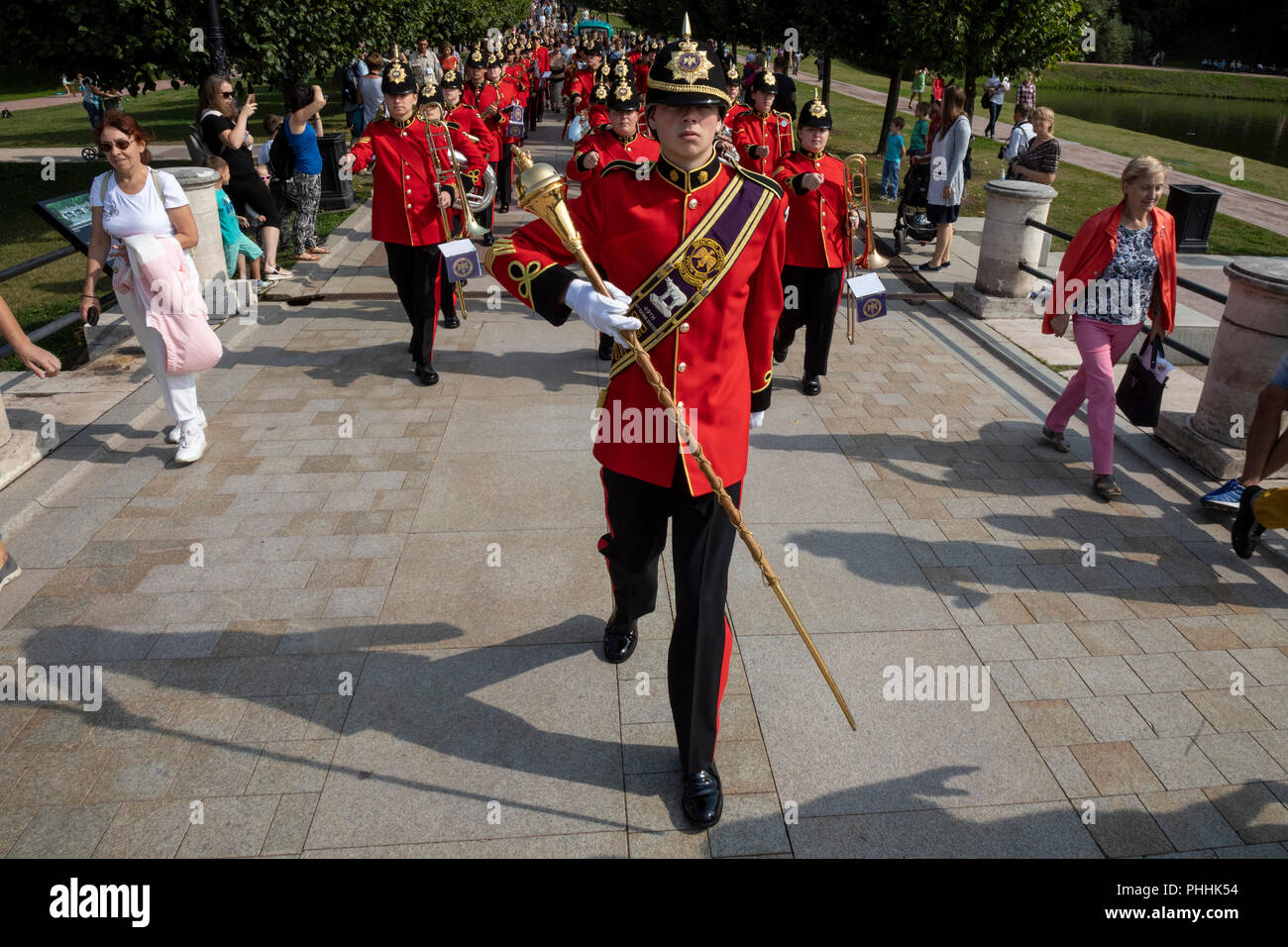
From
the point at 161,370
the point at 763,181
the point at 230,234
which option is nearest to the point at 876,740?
the point at 763,181

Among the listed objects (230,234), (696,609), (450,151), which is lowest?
(696,609)

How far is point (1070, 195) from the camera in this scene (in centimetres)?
1789

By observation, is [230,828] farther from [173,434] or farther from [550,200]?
[173,434]

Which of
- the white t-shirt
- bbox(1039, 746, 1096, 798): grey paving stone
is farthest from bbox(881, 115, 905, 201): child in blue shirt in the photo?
bbox(1039, 746, 1096, 798): grey paving stone

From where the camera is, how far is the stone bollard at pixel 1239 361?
6.18 meters

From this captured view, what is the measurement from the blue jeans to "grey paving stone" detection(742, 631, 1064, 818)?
43.2ft

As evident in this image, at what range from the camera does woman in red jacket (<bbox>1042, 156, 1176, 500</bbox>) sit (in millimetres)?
6090

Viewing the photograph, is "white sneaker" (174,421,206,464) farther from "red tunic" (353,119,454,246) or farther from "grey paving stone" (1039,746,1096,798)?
"grey paving stone" (1039,746,1096,798)

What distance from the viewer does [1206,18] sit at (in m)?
67.9

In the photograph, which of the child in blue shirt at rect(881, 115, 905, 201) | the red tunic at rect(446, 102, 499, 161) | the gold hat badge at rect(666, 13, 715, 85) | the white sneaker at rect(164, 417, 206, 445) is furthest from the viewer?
the child in blue shirt at rect(881, 115, 905, 201)

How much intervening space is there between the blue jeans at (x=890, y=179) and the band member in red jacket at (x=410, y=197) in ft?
33.8

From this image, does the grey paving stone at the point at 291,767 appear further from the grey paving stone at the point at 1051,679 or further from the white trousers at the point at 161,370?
the white trousers at the point at 161,370

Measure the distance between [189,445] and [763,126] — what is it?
671 cm

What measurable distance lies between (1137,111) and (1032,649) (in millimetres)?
49269
